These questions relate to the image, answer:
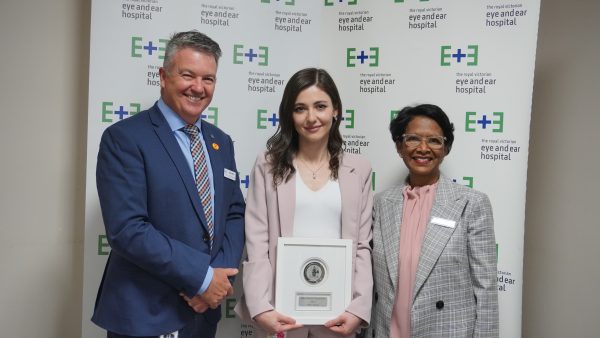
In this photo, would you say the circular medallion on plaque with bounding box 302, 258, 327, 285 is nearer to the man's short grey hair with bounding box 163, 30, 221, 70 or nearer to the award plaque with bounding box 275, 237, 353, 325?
the award plaque with bounding box 275, 237, 353, 325

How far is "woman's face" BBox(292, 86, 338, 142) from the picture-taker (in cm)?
223

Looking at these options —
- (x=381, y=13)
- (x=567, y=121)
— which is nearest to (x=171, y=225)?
(x=381, y=13)

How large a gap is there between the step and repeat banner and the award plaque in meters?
1.01

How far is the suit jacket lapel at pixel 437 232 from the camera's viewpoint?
2127 millimetres

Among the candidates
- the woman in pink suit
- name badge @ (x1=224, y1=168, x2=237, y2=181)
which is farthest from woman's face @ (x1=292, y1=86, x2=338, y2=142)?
name badge @ (x1=224, y1=168, x2=237, y2=181)

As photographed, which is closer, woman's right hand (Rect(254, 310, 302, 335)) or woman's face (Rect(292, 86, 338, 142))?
woman's right hand (Rect(254, 310, 302, 335))

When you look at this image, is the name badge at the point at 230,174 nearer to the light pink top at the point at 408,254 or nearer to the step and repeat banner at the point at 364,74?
the step and repeat banner at the point at 364,74

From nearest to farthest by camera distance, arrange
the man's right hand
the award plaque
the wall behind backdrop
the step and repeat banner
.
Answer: the man's right hand < the award plaque < the step and repeat banner < the wall behind backdrop

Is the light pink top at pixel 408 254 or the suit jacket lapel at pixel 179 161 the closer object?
the suit jacket lapel at pixel 179 161

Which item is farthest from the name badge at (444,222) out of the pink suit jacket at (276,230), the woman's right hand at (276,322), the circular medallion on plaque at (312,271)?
the woman's right hand at (276,322)

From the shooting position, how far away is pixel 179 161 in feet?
6.66

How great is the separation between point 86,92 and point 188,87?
1.43m

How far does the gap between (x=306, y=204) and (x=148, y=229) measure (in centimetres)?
73

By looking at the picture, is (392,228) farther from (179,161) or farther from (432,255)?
(179,161)
